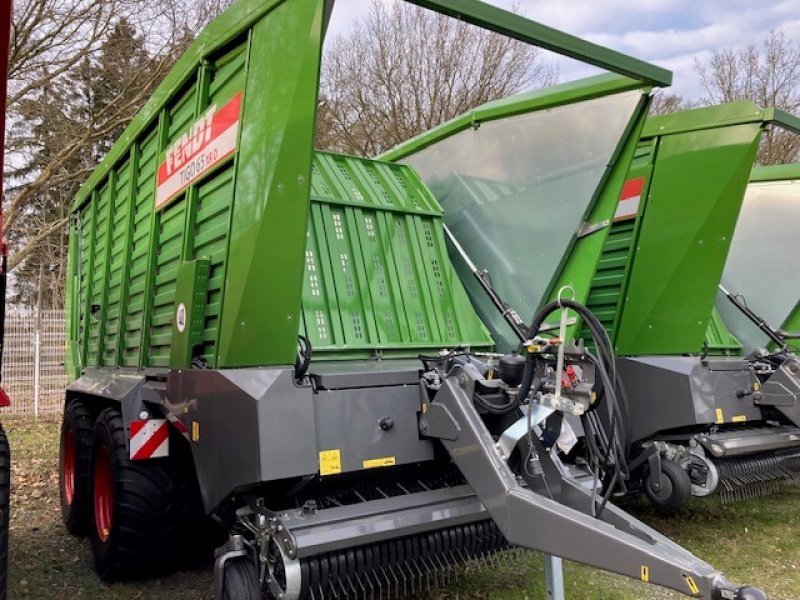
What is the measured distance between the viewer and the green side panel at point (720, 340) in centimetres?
595

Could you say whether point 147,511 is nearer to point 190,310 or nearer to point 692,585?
point 190,310

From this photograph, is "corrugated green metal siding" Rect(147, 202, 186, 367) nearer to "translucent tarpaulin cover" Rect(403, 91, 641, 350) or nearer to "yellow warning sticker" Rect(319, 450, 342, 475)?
"yellow warning sticker" Rect(319, 450, 342, 475)

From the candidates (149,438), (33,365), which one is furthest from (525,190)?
(33,365)

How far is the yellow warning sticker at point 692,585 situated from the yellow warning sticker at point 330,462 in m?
1.22

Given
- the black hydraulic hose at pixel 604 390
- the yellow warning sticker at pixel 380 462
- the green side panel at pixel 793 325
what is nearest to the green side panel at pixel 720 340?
the green side panel at pixel 793 325

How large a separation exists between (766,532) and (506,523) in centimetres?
349

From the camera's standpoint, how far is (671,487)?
4277 mm

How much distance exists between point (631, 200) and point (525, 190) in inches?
41.0

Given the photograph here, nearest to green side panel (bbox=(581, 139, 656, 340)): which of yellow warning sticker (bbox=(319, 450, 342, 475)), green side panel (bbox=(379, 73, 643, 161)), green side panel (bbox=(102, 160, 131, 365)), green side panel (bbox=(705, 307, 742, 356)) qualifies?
green side panel (bbox=(379, 73, 643, 161))

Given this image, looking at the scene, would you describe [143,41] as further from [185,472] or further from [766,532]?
[766,532]

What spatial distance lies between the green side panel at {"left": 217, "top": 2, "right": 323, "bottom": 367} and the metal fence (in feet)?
30.5

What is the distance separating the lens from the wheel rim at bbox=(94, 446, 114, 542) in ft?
12.9

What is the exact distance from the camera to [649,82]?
3.42m

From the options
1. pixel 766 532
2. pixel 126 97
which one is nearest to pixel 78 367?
pixel 766 532
